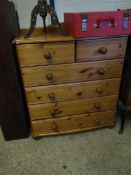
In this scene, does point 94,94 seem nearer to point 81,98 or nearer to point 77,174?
point 81,98

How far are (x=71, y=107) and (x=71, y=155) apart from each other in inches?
14.4

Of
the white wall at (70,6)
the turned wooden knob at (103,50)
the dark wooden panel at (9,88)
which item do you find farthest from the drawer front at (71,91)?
the white wall at (70,6)

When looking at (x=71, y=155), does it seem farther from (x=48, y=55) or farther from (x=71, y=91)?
(x=48, y=55)

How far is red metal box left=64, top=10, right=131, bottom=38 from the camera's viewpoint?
A: 1.02 metres

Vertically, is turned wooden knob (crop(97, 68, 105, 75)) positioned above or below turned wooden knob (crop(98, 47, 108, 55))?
below

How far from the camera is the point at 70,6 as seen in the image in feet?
5.05

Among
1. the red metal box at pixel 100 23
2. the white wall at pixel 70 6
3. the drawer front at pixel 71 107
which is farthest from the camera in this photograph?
the white wall at pixel 70 6

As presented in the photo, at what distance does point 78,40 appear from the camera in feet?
3.64

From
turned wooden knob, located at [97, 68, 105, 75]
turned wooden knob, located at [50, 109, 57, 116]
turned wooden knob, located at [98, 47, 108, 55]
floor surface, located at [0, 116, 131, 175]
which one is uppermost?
turned wooden knob, located at [98, 47, 108, 55]

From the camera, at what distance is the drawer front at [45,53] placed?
42.7 inches

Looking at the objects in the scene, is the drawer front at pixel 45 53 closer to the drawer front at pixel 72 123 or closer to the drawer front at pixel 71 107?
the drawer front at pixel 71 107

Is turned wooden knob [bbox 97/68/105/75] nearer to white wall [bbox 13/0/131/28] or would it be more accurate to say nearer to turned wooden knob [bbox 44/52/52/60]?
turned wooden knob [bbox 44/52/52/60]

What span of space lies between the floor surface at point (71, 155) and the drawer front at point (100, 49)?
694 millimetres

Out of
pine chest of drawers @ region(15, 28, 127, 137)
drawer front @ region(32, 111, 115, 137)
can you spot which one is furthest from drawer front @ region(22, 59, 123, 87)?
drawer front @ region(32, 111, 115, 137)
